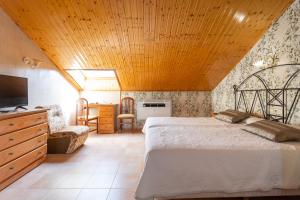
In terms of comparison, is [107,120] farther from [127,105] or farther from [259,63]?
[259,63]

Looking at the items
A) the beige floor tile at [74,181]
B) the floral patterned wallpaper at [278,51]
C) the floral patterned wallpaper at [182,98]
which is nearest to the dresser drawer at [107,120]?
the floral patterned wallpaper at [182,98]

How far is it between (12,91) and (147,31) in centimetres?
227

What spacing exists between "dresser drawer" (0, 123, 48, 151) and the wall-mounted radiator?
298 cm

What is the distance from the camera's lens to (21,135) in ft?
8.94

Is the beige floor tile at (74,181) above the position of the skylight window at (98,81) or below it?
below

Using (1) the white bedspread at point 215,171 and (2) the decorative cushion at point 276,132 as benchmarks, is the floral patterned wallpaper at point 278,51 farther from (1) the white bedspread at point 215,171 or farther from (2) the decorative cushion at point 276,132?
(1) the white bedspread at point 215,171

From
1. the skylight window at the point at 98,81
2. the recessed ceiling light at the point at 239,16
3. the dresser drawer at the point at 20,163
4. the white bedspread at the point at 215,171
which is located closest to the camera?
the white bedspread at the point at 215,171

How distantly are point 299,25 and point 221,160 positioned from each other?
2.28 m

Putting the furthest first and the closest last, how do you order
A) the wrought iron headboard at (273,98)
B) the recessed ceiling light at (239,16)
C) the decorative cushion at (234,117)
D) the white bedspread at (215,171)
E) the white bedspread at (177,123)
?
the decorative cushion at (234,117) → the white bedspread at (177,123) → the recessed ceiling light at (239,16) → the wrought iron headboard at (273,98) → the white bedspread at (215,171)

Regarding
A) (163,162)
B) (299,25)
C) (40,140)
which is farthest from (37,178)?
(299,25)

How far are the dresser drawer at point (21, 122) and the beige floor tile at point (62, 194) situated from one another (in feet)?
2.96

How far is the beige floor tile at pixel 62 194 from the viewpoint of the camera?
7.22 ft

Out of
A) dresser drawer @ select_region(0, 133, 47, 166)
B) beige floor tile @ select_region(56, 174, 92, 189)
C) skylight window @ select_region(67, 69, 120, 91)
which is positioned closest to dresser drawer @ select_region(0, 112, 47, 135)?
dresser drawer @ select_region(0, 133, 47, 166)

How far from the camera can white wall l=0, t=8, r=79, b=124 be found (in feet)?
10.3
